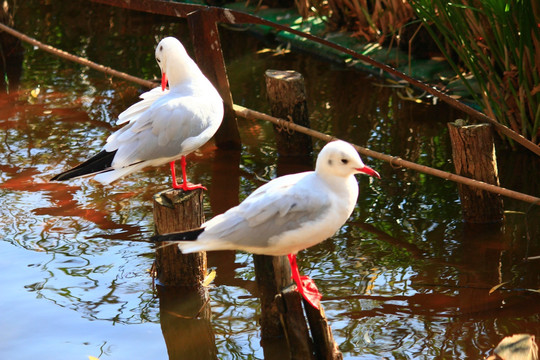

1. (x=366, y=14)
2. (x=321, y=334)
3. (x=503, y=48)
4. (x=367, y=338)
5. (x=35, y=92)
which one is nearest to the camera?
(x=321, y=334)

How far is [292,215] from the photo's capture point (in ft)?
8.95

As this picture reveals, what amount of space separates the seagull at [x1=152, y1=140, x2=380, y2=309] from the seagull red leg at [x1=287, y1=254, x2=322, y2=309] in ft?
0.63

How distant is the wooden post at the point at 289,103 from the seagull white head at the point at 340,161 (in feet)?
6.93

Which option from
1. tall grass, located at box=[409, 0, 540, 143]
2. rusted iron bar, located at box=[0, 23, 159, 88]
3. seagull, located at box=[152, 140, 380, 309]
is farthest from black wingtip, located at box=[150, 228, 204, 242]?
rusted iron bar, located at box=[0, 23, 159, 88]

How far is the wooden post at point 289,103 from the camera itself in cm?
493

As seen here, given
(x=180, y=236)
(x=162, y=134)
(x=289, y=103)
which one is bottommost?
(x=180, y=236)

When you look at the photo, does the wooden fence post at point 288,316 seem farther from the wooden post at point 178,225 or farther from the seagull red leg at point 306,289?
the wooden post at point 178,225

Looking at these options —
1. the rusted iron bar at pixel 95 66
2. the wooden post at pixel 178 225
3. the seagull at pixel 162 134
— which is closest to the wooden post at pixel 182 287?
the wooden post at pixel 178 225

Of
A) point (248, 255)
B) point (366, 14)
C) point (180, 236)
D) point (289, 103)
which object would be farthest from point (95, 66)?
point (180, 236)

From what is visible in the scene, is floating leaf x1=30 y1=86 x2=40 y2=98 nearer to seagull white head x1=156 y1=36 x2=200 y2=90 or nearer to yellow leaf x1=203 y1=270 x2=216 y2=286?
seagull white head x1=156 y1=36 x2=200 y2=90

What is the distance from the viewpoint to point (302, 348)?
280 centimetres

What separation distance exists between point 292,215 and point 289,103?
233 centimetres

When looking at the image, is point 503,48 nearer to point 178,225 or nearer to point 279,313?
point 178,225

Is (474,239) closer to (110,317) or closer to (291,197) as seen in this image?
(291,197)
